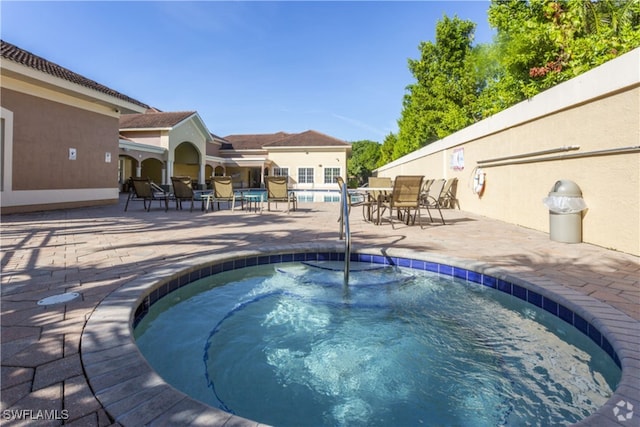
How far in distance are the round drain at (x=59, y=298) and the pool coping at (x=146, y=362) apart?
0.28 m

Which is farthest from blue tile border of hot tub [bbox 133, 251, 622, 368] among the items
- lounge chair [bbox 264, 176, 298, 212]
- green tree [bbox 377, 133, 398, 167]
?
green tree [bbox 377, 133, 398, 167]

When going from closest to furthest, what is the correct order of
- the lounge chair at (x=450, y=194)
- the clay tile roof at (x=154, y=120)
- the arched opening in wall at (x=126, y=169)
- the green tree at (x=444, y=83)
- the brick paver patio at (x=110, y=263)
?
the brick paver patio at (x=110, y=263)
the lounge chair at (x=450, y=194)
the green tree at (x=444, y=83)
the clay tile roof at (x=154, y=120)
the arched opening in wall at (x=126, y=169)

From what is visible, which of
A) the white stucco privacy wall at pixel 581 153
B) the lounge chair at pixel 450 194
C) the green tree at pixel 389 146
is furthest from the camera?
the green tree at pixel 389 146

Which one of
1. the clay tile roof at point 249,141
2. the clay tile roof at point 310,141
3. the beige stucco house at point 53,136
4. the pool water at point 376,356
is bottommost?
the pool water at point 376,356

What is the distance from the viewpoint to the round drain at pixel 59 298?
8.14 feet

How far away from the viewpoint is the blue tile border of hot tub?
2428 mm

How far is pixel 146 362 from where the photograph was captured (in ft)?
5.46

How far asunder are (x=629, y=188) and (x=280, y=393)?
16.8 ft

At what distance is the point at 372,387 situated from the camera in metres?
2.01

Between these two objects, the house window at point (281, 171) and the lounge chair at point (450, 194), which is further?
the house window at point (281, 171)

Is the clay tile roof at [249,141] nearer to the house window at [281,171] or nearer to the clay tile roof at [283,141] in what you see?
the clay tile roof at [283,141]

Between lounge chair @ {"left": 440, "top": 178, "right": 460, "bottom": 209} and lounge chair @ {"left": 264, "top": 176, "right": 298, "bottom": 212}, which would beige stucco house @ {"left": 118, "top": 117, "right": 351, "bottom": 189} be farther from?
lounge chair @ {"left": 440, "top": 178, "right": 460, "bottom": 209}

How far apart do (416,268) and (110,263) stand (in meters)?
3.48

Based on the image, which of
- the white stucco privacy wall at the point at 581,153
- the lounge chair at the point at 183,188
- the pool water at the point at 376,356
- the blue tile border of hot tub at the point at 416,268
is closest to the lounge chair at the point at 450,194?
the white stucco privacy wall at the point at 581,153
